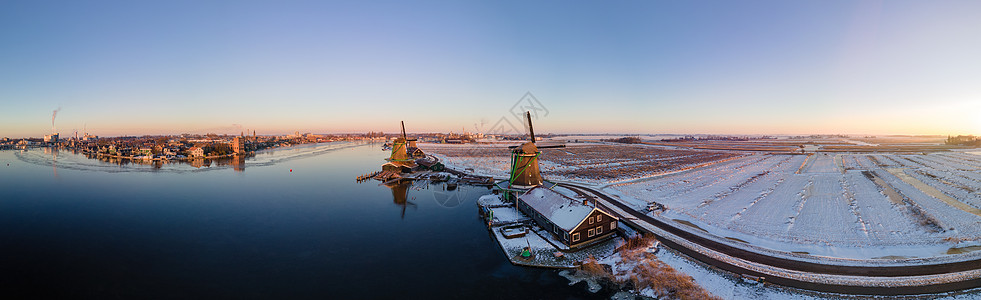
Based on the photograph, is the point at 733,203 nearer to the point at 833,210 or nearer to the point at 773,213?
the point at 773,213

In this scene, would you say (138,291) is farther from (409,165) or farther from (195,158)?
(195,158)

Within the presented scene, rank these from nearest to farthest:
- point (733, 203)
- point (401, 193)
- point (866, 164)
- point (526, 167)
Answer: point (733, 203), point (526, 167), point (401, 193), point (866, 164)

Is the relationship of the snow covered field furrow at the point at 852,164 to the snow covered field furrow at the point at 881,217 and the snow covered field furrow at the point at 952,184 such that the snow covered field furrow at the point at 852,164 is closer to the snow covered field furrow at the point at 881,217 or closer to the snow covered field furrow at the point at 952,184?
the snow covered field furrow at the point at 952,184

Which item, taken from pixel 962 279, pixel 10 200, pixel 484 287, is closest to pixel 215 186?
pixel 10 200

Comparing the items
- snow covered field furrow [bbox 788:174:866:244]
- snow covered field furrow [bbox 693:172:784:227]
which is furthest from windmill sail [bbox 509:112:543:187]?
snow covered field furrow [bbox 788:174:866:244]

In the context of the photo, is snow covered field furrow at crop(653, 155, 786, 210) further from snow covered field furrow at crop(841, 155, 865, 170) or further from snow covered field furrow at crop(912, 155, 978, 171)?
snow covered field furrow at crop(912, 155, 978, 171)

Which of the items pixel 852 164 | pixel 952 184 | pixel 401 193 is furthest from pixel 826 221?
pixel 852 164
